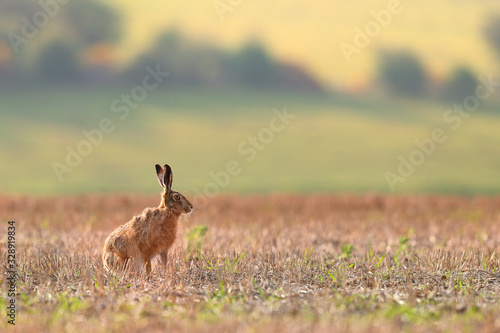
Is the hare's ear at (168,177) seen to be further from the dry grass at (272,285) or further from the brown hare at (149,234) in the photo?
Answer: the dry grass at (272,285)

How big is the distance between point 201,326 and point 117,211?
42.3 feet

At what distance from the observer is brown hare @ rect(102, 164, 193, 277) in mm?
7906

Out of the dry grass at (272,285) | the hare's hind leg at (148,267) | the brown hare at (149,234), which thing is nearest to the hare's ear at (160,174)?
the brown hare at (149,234)

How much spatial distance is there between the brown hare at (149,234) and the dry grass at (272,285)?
241 millimetres

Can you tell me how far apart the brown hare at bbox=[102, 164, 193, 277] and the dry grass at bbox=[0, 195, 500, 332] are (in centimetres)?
24

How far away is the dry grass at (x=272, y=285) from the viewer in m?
6.15

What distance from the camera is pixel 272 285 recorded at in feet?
25.2

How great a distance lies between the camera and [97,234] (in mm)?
12391

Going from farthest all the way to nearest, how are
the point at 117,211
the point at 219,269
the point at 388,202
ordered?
the point at 388,202, the point at 117,211, the point at 219,269

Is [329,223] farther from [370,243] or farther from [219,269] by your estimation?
[219,269]

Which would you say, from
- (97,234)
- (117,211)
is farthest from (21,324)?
(117,211)

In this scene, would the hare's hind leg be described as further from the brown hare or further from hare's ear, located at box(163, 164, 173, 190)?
hare's ear, located at box(163, 164, 173, 190)

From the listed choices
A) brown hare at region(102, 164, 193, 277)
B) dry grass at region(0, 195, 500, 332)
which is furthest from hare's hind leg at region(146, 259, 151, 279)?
dry grass at region(0, 195, 500, 332)

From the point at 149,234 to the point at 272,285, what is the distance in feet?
5.09
